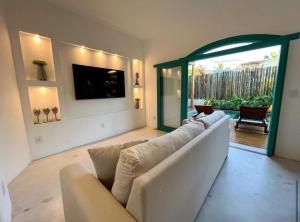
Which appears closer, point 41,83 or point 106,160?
point 106,160

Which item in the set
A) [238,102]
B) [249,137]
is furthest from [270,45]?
[238,102]

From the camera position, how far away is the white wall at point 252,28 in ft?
7.31

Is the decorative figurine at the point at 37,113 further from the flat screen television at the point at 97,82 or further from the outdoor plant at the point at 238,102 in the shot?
the outdoor plant at the point at 238,102

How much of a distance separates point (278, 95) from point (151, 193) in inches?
111

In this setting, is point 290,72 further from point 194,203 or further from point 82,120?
point 82,120

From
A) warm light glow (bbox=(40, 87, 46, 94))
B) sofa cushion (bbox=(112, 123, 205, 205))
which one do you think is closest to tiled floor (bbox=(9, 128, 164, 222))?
sofa cushion (bbox=(112, 123, 205, 205))

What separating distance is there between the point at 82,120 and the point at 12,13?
6.88 feet

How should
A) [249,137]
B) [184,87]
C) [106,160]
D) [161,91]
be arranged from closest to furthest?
[106,160]
[249,137]
[184,87]
[161,91]

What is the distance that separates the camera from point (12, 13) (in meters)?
2.19

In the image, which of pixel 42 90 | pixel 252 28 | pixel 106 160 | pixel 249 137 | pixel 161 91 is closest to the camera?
pixel 106 160

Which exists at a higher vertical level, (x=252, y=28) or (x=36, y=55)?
(x=252, y=28)

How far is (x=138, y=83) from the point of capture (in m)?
4.42

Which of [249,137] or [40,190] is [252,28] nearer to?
[249,137]

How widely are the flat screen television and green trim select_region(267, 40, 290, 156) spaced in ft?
10.8
